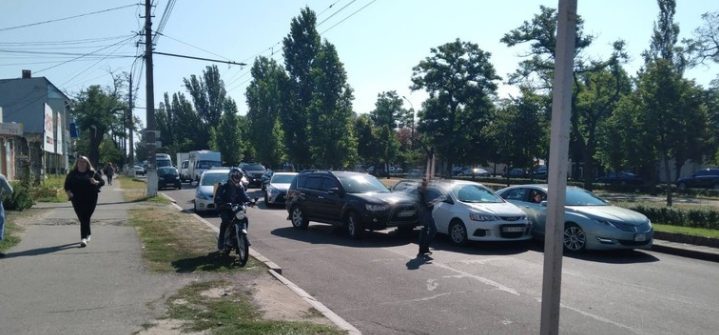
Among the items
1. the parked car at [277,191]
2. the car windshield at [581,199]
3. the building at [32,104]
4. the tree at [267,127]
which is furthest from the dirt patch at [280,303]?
the building at [32,104]

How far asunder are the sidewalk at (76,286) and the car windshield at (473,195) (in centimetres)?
710

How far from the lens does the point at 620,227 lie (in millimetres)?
10953

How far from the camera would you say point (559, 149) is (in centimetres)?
309

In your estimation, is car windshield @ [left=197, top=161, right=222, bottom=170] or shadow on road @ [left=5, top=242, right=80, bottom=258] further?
car windshield @ [left=197, top=161, right=222, bottom=170]

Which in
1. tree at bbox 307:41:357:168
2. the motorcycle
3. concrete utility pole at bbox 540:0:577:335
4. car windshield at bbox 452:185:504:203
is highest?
tree at bbox 307:41:357:168

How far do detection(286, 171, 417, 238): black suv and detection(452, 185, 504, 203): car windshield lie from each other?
1119mm

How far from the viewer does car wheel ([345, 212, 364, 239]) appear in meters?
12.9

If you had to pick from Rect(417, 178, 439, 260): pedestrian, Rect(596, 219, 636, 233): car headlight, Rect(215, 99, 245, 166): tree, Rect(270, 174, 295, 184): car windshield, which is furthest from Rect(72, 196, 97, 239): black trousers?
Rect(215, 99, 245, 166): tree

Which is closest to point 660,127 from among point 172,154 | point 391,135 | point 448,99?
point 448,99

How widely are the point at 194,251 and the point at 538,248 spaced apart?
7.30 metres

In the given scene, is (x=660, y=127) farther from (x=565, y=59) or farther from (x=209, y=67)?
(x=209, y=67)

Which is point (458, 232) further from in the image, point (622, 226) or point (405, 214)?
point (622, 226)

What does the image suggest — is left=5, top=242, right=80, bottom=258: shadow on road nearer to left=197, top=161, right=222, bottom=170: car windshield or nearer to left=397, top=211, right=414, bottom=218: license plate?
left=397, top=211, right=414, bottom=218: license plate

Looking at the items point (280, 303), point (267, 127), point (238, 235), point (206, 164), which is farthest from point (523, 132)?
point (267, 127)
